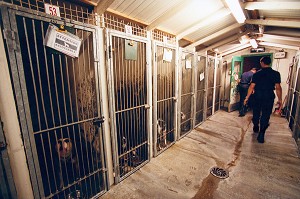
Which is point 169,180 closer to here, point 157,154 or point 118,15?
point 157,154

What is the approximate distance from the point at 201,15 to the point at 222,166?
3.30 meters

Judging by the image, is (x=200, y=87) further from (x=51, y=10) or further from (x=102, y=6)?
(x=51, y=10)

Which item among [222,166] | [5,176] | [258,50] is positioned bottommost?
[222,166]

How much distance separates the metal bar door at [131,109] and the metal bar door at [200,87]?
247 centimetres

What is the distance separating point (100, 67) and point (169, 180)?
2.26 meters

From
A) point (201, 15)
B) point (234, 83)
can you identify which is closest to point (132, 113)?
point (201, 15)

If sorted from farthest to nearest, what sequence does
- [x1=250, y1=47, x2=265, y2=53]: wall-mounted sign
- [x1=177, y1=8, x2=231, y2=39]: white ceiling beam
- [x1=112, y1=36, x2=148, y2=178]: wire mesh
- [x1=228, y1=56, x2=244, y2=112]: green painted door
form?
1. [x1=250, y1=47, x2=265, y2=53]: wall-mounted sign
2. [x1=228, y1=56, x2=244, y2=112]: green painted door
3. [x1=177, y1=8, x2=231, y2=39]: white ceiling beam
4. [x1=112, y1=36, x2=148, y2=178]: wire mesh

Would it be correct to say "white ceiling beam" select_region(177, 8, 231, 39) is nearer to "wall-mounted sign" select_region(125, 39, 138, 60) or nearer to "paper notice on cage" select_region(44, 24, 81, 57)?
"wall-mounted sign" select_region(125, 39, 138, 60)

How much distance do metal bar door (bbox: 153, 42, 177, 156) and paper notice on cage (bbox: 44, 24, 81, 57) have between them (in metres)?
1.77

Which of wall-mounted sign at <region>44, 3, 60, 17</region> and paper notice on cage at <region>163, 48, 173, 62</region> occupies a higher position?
wall-mounted sign at <region>44, 3, 60, 17</region>

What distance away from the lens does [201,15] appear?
3.44 meters

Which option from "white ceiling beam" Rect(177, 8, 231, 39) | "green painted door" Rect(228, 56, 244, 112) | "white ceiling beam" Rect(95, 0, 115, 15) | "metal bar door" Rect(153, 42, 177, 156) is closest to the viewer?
"white ceiling beam" Rect(95, 0, 115, 15)

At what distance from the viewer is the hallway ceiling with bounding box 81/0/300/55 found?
105 inches

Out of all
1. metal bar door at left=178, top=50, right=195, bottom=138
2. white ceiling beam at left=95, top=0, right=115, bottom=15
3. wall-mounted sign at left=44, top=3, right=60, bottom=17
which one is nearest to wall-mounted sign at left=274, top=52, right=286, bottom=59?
metal bar door at left=178, top=50, right=195, bottom=138
